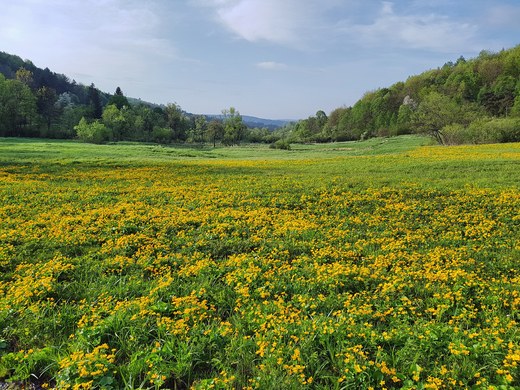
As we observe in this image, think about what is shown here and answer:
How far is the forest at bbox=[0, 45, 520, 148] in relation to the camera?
208 ft

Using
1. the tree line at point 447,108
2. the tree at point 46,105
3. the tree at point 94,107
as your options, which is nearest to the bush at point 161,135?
the tree at point 94,107

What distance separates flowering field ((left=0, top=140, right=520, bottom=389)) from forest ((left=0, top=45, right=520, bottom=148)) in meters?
53.9

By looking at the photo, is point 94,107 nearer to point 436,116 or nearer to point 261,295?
point 436,116

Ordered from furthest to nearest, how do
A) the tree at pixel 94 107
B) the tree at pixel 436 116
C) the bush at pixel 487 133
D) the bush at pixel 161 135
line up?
the tree at pixel 94 107
the bush at pixel 161 135
the tree at pixel 436 116
the bush at pixel 487 133

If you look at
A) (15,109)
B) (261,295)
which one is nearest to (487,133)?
(261,295)

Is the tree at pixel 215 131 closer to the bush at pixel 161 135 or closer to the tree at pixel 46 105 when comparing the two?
the bush at pixel 161 135

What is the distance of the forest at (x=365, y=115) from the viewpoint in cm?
6328

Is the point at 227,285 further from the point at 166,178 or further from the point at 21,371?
the point at 166,178

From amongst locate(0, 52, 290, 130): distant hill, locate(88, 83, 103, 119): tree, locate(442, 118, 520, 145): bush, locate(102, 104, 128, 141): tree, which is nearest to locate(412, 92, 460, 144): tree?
locate(442, 118, 520, 145): bush

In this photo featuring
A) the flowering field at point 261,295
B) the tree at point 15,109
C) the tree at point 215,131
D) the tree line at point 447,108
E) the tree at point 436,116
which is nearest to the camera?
the flowering field at point 261,295

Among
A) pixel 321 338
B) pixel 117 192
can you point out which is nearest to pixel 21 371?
pixel 321 338

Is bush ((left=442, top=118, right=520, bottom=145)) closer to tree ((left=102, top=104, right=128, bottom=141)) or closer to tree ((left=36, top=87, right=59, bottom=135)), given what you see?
tree ((left=102, top=104, right=128, bottom=141))

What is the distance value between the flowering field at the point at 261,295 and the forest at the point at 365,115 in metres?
53.9

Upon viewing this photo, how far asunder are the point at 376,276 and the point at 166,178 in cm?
1662
